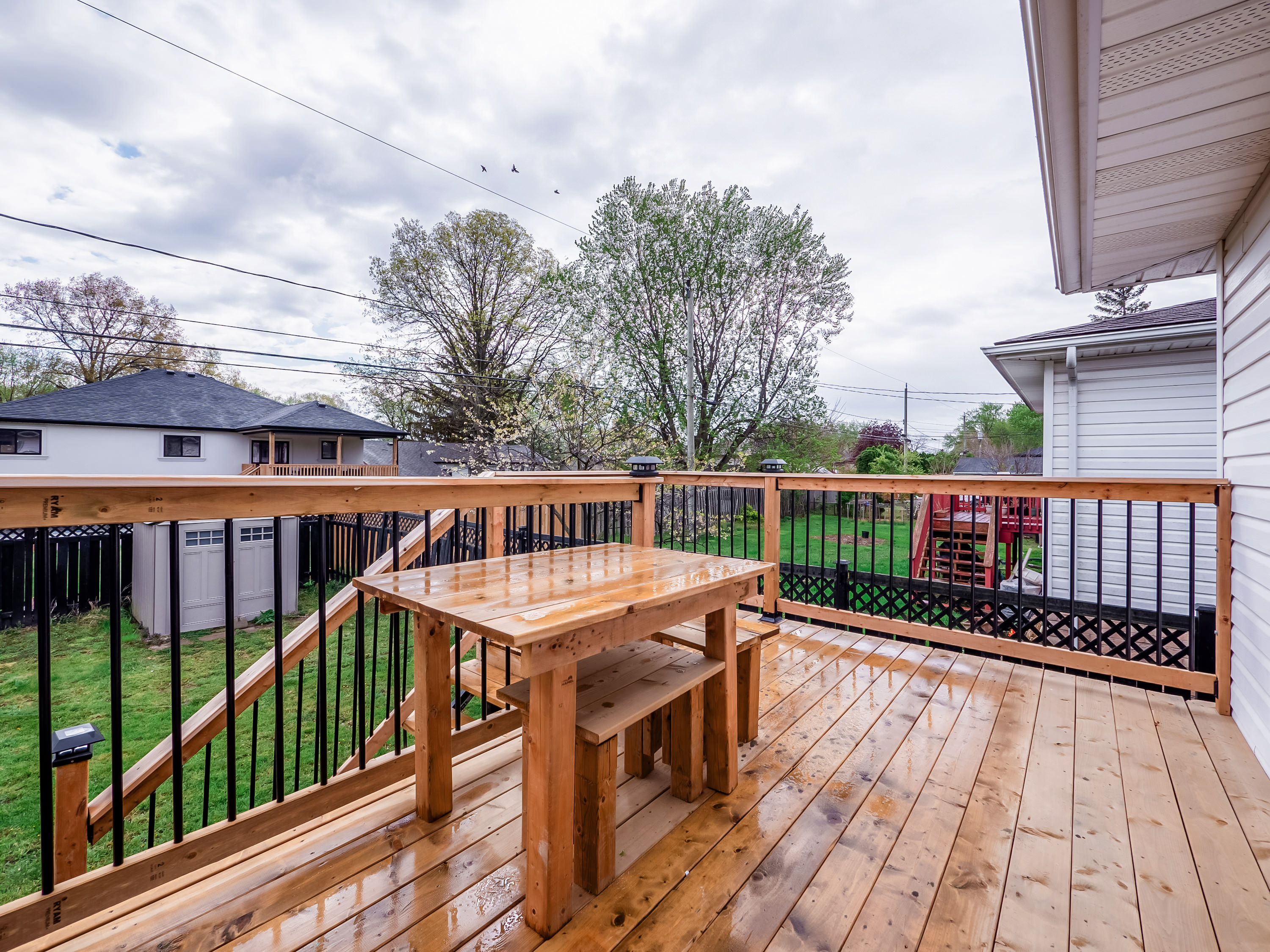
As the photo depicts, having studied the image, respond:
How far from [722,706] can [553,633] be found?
36.3 inches

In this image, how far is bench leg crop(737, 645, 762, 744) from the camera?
6.92ft

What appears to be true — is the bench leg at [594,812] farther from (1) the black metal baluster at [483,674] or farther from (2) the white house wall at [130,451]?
(2) the white house wall at [130,451]

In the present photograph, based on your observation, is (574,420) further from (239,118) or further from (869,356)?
(869,356)

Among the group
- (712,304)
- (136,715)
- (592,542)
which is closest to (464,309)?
(712,304)

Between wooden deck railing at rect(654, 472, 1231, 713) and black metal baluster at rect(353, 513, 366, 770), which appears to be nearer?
black metal baluster at rect(353, 513, 366, 770)

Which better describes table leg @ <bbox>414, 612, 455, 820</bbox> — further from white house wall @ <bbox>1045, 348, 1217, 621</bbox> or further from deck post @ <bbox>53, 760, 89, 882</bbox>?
white house wall @ <bbox>1045, 348, 1217, 621</bbox>

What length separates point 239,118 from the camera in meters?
9.70

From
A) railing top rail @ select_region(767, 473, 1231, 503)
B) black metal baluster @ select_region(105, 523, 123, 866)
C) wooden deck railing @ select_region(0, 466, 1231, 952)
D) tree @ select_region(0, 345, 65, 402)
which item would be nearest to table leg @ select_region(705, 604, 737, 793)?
wooden deck railing @ select_region(0, 466, 1231, 952)

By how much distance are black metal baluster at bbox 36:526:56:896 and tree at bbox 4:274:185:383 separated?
15.4 m

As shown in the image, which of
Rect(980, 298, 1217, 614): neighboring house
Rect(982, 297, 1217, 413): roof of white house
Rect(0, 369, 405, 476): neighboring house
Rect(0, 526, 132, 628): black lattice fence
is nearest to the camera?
Rect(982, 297, 1217, 413): roof of white house

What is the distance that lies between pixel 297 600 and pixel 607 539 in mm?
5821

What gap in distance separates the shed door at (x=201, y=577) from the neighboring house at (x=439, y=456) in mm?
2821

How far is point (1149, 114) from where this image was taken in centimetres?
173

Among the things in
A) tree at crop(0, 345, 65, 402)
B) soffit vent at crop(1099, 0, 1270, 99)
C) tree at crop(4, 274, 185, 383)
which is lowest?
soffit vent at crop(1099, 0, 1270, 99)
